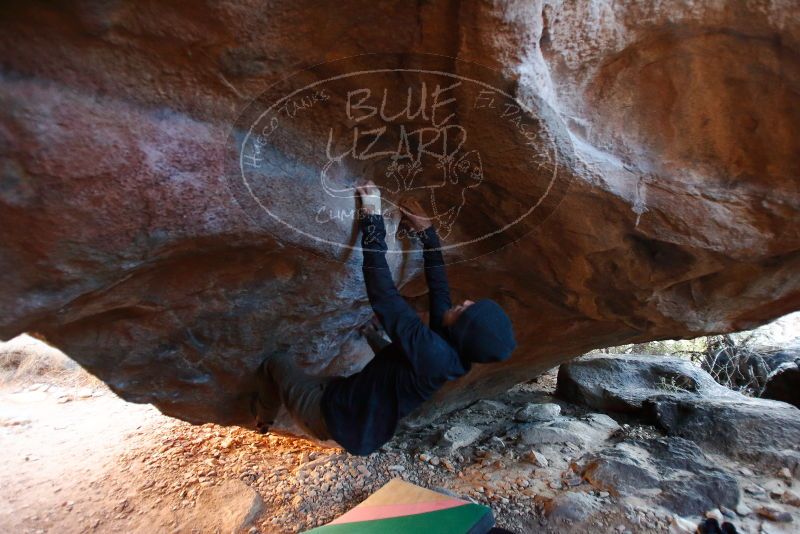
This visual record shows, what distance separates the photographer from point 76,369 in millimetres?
5430

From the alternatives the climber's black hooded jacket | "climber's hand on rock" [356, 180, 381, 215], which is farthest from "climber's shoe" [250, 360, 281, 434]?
"climber's hand on rock" [356, 180, 381, 215]

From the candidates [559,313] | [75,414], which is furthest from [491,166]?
[75,414]

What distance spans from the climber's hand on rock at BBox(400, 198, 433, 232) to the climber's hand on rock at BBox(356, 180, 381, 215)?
149 millimetres

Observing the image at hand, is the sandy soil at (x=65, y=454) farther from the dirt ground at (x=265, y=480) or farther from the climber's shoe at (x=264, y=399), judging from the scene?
the climber's shoe at (x=264, y=399)

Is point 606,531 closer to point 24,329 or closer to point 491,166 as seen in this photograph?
A: point 491,166

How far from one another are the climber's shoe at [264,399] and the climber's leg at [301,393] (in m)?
0.05

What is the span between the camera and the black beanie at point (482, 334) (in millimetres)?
1646

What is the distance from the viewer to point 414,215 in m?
2.01

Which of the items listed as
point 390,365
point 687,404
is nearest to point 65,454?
point 390,365

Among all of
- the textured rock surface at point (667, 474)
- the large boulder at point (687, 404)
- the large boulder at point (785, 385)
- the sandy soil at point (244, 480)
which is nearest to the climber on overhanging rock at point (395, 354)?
the sandy soil at point (244, 480)

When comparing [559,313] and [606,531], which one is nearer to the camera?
[606,531]

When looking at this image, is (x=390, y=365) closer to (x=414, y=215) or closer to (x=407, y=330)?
(x=407, y=330)

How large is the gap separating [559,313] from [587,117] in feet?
4.74

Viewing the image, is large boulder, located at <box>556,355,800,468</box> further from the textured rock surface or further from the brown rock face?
the brown rock face
